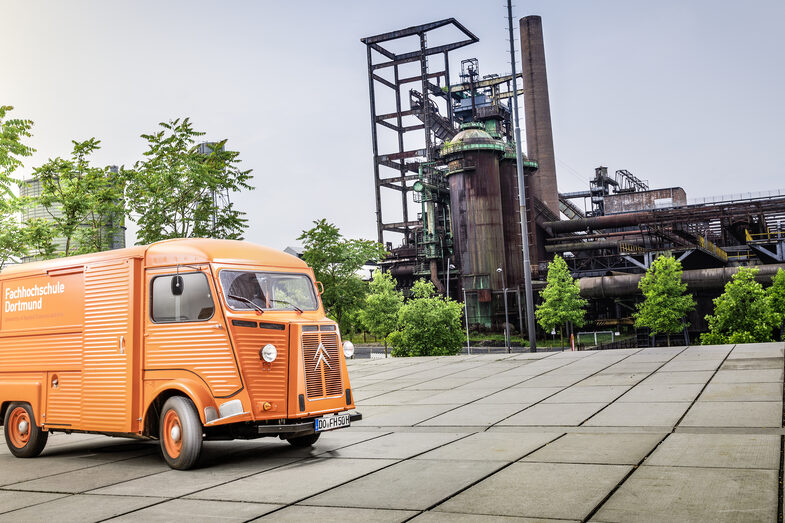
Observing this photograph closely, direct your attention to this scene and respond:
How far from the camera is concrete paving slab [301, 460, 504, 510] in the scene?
6.62 metres

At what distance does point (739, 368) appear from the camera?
51.1ft

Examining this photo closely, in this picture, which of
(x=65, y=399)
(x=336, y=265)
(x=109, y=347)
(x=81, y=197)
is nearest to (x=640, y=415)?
(x=109, y=347)

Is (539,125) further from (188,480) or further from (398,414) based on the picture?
(188,480)

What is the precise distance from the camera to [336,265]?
35.2 meters

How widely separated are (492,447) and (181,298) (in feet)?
15.7

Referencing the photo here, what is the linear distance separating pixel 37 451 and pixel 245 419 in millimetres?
4360

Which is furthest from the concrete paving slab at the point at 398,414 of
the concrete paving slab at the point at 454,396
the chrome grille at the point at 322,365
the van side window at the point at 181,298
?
the van side window at the point at 181,298

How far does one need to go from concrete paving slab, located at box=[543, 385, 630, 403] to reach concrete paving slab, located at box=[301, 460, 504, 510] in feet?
17.5

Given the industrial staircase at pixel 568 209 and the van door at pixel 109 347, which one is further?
the industrial staircase at pixel 568 209

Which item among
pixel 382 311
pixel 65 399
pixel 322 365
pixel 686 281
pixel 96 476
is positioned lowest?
pixel 96 476

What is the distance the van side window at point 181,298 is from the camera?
30.3ft

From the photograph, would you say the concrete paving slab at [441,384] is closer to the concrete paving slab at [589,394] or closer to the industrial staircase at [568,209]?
the concrete paving slab at [589,394]

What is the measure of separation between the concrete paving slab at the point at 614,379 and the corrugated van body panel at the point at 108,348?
991cm

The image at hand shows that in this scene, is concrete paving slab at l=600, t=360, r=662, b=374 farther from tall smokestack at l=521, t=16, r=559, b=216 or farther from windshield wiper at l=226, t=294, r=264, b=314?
tall smokestack at l=521, t=16, r=559, b=216
